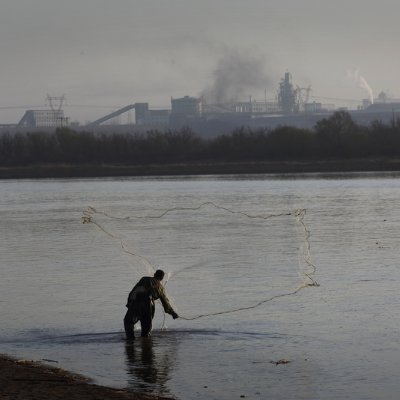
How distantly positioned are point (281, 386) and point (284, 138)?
112 m

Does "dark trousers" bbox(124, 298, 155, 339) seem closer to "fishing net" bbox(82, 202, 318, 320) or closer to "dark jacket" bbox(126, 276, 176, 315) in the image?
"dark jacket" bbox(126, 276, 176, 315)

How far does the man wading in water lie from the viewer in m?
18.9

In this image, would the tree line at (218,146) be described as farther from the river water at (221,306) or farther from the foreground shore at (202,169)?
the river water at (221,306)

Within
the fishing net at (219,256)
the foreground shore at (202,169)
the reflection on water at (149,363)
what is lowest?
the reflection on water at (149,363)

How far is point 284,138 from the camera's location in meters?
127

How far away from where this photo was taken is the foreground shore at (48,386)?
14.7m

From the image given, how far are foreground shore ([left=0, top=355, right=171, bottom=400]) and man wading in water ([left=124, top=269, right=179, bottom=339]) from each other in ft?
8.11

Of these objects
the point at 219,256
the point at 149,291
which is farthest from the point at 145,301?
the point at 219,256

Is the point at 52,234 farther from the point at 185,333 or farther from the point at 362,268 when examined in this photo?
the point at 185,333

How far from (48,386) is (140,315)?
4.15 metres

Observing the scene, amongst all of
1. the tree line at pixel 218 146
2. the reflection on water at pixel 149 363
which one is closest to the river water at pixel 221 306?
the reflection on water at pixel 149 363

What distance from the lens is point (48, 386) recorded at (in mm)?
15367

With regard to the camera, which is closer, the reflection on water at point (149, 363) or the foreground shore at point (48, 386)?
the foreground shore at point (48, 386)

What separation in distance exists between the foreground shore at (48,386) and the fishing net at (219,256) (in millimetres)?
4318
